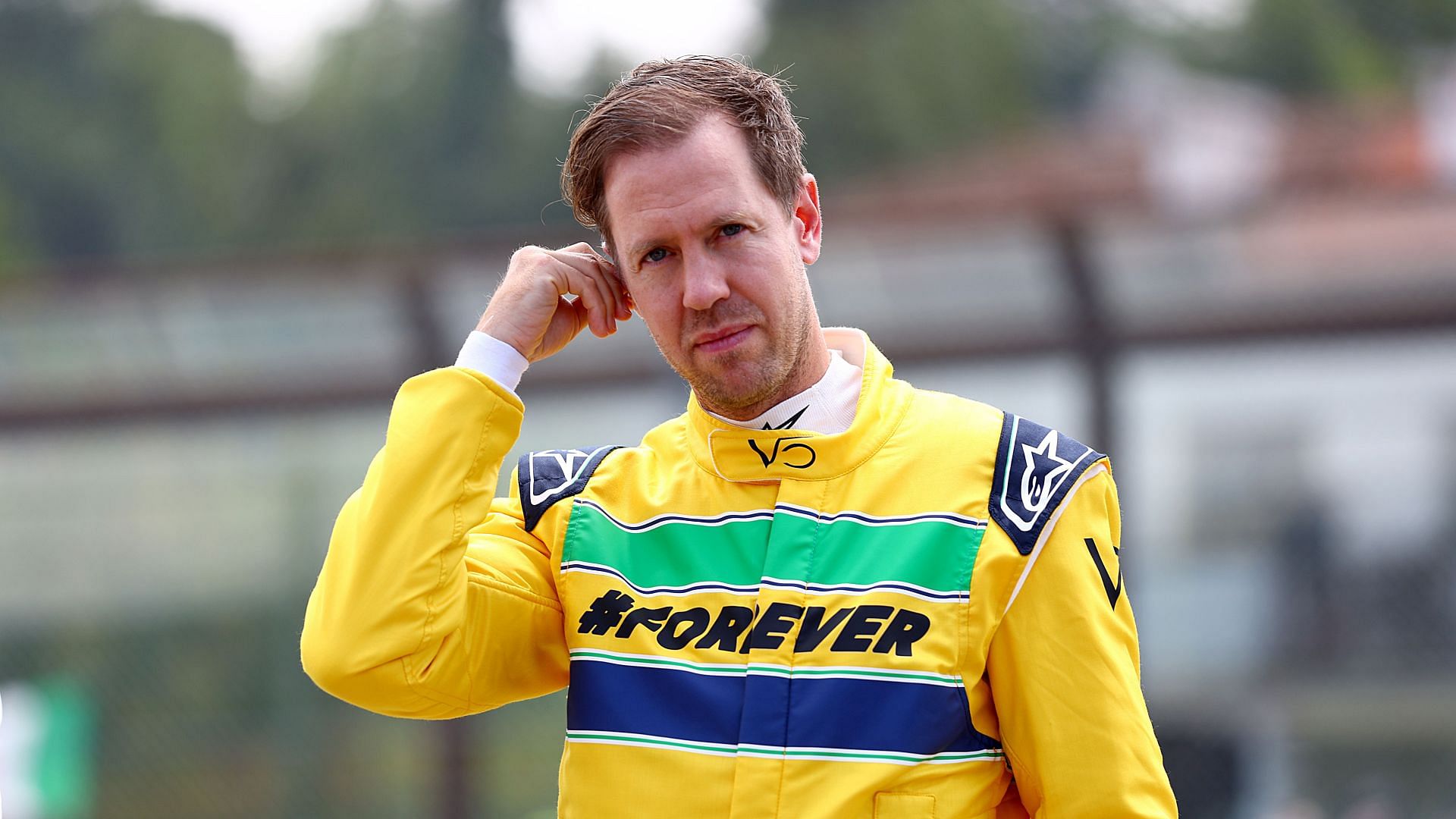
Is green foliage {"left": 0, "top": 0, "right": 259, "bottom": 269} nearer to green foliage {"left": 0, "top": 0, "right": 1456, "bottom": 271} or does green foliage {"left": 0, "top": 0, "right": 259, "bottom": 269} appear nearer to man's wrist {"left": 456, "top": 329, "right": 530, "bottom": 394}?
green foliage {"left": 0, "top": 0, "right": 1456, "bottom": 271}

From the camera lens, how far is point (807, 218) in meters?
2.08

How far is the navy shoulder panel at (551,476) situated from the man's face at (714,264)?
0.64 feet

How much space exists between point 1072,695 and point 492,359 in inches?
31.7

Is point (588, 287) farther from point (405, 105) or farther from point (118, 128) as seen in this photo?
point (118, 128)

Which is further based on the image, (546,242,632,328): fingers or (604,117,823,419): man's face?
(546,242,632,328): fingers

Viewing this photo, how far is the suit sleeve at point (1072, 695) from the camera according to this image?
1771mm

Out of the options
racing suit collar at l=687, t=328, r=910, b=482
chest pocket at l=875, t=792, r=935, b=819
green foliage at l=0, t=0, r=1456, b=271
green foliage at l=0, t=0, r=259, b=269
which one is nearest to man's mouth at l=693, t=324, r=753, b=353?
racing suit collar at l=687, t=328, r=910, b=482

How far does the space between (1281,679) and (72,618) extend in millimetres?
4103

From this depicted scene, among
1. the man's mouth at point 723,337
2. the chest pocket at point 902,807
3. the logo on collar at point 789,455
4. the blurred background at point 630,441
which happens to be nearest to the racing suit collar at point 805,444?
the logo on collar at point 789,455

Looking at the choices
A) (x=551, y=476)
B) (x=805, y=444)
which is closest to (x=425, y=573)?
(x=551, y=476)

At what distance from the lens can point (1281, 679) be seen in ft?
16.7

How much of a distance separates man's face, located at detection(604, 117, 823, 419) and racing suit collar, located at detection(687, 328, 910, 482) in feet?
0.15

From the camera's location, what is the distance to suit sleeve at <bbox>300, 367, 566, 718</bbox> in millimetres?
1884

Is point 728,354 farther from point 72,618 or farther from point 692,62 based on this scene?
point 72,618
